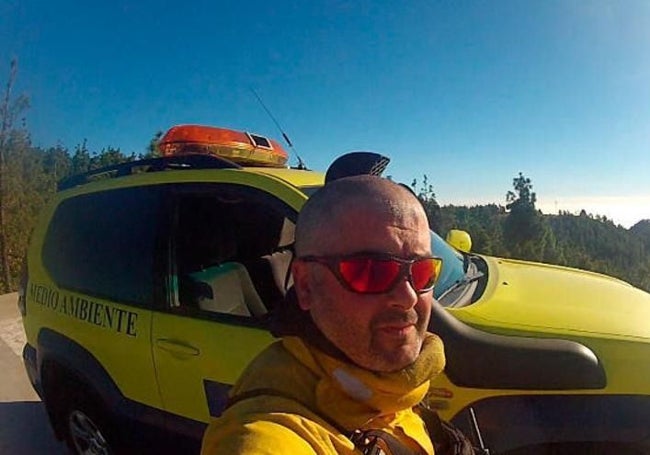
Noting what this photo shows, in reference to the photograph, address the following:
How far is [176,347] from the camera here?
8.09 ft

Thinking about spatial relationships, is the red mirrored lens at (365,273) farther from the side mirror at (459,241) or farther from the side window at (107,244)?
the side mirror at (459,241)

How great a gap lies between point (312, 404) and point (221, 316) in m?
1.42

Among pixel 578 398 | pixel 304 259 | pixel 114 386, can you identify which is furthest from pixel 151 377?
pixel 578 398

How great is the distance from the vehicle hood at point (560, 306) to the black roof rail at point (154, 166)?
4.50 ft

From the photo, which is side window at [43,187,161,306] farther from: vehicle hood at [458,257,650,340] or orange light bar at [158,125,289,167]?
vehicle hood at [458,257,650,340]

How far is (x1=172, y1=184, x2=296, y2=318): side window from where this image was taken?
262cm

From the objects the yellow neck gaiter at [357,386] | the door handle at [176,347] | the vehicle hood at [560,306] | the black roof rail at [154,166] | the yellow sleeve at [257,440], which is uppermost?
the black roof rail at [154,166]

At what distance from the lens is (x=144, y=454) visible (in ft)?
8.82

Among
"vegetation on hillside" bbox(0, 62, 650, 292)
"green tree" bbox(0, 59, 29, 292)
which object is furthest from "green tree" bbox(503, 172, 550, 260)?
"green tree" bbox(0, 59, 29, 292)

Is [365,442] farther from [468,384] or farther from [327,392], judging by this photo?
[468,384]

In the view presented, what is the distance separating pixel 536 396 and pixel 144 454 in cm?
193

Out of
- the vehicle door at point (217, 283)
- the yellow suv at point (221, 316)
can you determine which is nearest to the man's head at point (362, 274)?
the yellow suv at point (221, 316)

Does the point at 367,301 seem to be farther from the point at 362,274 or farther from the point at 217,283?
the point at 217,283

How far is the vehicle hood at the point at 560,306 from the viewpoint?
202cm
